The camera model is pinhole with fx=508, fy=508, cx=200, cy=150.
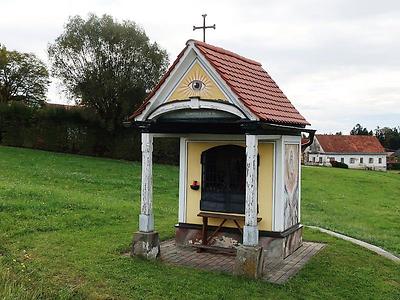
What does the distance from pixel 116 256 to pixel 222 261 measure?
2.11 meters

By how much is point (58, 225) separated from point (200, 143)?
398cm

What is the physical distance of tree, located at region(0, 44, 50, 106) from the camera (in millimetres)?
41938

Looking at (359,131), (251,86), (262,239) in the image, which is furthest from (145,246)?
(359,131)

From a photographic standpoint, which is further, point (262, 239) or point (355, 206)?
point (355, 206)

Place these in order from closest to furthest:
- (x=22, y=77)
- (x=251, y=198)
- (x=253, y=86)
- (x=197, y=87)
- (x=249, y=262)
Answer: (x=249, y=262) < (x=251, y=198) < (x=197, y=87) < (x=253, y=86) < (x=22, y=77)

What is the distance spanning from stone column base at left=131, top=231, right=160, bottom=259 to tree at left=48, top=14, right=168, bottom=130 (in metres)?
24.1

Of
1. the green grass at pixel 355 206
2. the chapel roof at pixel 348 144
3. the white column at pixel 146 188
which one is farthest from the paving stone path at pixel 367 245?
the chapel roof at pixel 348 144

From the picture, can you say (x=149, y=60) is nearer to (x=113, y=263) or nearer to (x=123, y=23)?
(x=123, y=23)

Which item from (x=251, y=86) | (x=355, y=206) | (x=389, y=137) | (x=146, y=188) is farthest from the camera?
(x=389, y=137)

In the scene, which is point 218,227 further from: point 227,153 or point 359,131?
point 359,131

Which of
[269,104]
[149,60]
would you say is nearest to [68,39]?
[149,60]

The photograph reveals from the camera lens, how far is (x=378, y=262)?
425 inches

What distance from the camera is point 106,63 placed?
34.4m

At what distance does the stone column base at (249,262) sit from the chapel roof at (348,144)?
7055cm
